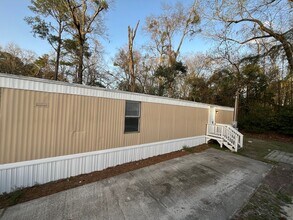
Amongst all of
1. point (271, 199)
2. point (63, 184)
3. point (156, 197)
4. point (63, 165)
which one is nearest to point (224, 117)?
point (271, 199)

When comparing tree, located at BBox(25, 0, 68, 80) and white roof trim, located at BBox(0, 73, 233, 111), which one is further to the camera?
tree, located at BBox(25, 0, 68, 80)

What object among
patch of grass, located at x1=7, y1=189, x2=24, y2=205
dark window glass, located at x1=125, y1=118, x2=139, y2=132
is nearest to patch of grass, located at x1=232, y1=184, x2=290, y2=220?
dark window glass, located at x1=125, y1=118, x2=139, y2=132

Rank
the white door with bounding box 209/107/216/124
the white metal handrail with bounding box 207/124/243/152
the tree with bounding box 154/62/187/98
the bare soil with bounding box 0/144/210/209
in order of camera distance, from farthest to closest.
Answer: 1. the tree with bounding box 154/62/187/98
2. the white door with bounding box 209/107/216/124
3. the white metal handrail with bounding box 207/124/243/152
4. the bare soil with bounding box 0/144/210/209

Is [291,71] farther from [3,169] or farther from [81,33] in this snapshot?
[81,33]

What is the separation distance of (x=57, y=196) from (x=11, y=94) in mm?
2340

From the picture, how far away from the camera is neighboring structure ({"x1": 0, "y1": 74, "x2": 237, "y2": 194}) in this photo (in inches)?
138

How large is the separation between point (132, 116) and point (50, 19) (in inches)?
553

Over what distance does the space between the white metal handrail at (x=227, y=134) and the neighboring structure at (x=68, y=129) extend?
155 inches

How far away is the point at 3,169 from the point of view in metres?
3.43

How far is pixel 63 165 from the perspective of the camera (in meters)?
4.31

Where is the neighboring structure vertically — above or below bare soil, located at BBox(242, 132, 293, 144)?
above

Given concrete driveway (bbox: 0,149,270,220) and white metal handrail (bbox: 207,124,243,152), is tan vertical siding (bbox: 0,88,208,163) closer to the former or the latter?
concrete driveway (bbox: 0,149,270,220)

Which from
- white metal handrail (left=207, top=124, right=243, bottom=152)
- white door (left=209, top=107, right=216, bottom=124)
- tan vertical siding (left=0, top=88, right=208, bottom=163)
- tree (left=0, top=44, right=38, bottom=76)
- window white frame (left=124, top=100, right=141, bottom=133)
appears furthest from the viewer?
tree (left=0, top=44, right=38, bottom=76)

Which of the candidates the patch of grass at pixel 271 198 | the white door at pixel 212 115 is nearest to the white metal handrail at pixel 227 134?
the white door at pixel 212 115
